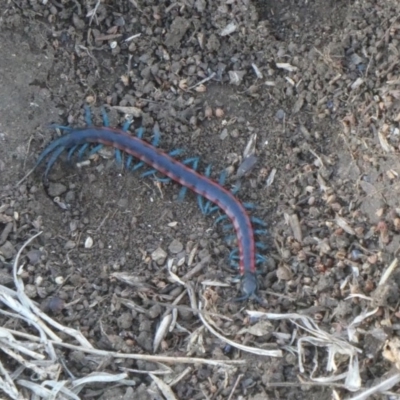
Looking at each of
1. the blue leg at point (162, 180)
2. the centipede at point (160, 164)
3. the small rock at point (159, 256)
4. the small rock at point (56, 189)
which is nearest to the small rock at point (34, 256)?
the small rock at point (56, 189)

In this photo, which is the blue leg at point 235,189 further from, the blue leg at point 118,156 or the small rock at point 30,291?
the small rock at point 30,291

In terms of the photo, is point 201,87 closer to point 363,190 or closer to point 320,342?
Answer: point 363,190

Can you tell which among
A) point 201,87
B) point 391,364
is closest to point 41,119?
point 201,87

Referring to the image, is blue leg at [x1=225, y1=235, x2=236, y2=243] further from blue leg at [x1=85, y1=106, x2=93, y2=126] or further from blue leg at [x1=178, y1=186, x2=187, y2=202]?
blue leg at [x1=85, y1=106, x2=93, y2=126]

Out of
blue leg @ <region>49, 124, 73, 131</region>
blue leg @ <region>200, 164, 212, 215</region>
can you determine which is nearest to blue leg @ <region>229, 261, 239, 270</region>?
blue leg @ <region>200, 164, 212, 215</region>

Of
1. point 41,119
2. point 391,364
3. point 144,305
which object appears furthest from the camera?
point 41,119

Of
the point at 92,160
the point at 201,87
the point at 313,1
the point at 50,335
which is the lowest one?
the point at 50,335
